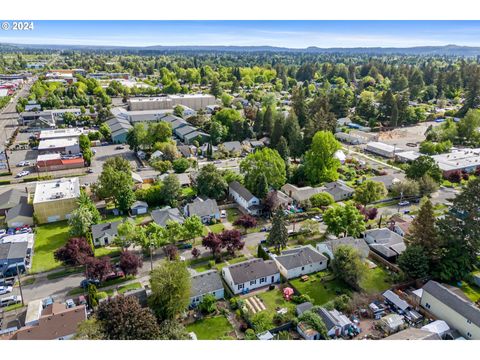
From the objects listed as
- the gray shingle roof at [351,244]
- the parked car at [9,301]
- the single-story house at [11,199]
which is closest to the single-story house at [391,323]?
the gray shingle roof at [351,244]

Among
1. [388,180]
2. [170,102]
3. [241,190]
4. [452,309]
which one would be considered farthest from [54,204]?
[170,102]

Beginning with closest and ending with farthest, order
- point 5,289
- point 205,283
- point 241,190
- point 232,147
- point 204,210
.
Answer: point 205,283
point 5,289
point 204,210
point 241,190
point 232,147

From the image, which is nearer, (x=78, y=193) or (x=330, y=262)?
(x=330, y=262)

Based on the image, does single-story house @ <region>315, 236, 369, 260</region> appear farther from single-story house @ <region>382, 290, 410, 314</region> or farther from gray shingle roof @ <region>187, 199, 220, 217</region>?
gray shingle roof @ <region>187, 199, 220, 217</region>

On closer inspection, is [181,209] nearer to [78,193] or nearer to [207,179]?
[207,179]

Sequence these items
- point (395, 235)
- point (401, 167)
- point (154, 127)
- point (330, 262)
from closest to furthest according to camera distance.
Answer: point (330, 262), point (395, 235), point (401, 167), point (154, 127)

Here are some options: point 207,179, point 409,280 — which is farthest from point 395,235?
point 207,179

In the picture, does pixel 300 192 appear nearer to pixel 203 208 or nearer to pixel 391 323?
pixel 203 208
